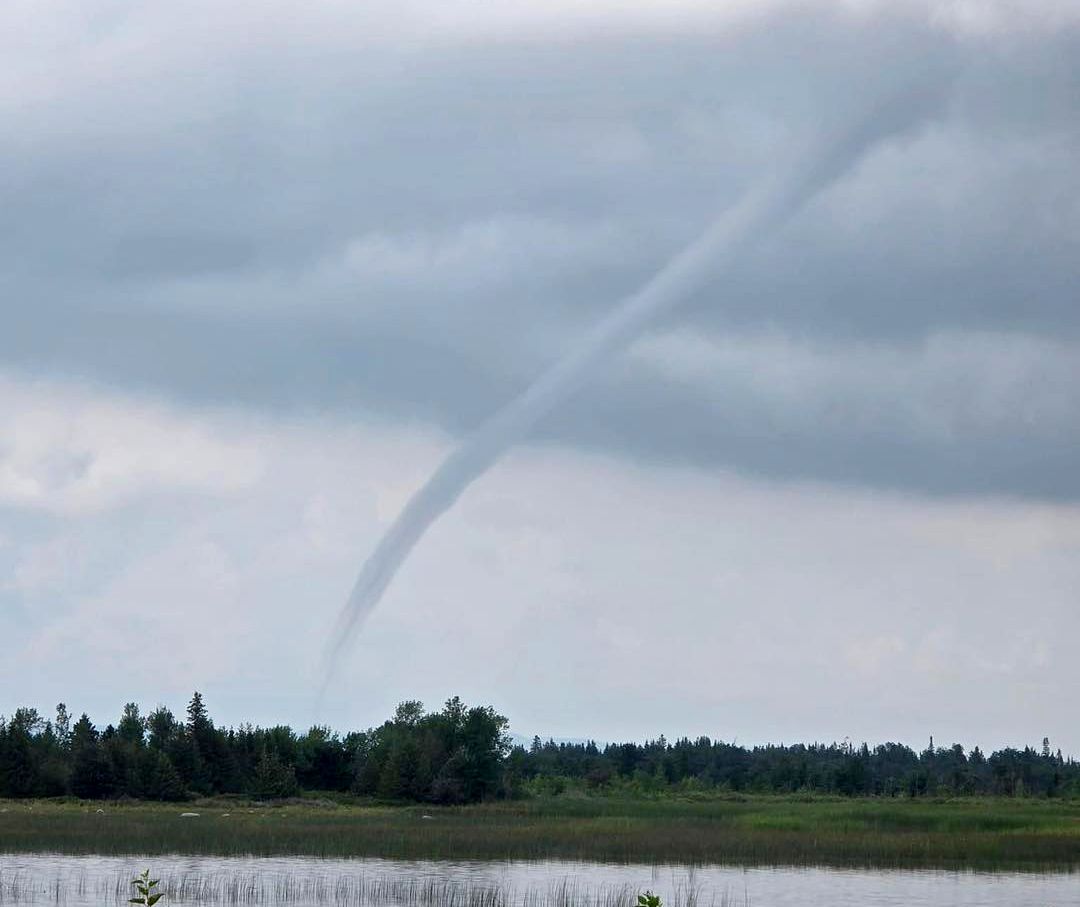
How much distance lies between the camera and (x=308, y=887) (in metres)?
44.5

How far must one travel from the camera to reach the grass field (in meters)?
55.4

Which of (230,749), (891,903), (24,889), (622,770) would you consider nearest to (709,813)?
(230,749)

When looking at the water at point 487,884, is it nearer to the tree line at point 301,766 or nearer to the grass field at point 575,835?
the grass field at point 575,835

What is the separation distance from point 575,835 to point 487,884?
15.9 m

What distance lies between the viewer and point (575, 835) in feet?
204

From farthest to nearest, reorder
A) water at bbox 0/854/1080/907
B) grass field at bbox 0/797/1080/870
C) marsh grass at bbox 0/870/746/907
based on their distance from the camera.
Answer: grass field at bbox 0/797/1080/870 → water at bbox 0/854/1080/907 → marsh grass at bbox 0/870/746/907

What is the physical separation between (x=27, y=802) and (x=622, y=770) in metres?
90.3

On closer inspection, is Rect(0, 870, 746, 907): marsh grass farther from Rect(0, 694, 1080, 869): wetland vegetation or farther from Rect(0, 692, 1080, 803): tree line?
Rect(0, 692, 1080, 803): tree line

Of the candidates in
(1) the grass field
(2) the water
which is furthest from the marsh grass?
(1) the grass field

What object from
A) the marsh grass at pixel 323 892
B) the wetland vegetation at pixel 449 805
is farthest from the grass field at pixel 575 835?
the marsh grass at pixel 323 892

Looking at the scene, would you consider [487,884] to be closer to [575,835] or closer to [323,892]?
[323,892]

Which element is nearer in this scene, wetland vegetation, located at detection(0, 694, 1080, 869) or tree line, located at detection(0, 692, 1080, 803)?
wetland vegetation, located at detection(0, 694, 1080, 869)

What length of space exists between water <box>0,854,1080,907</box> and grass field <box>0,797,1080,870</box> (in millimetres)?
2122

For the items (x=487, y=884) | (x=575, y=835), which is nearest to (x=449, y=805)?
(x=575, y=835)
